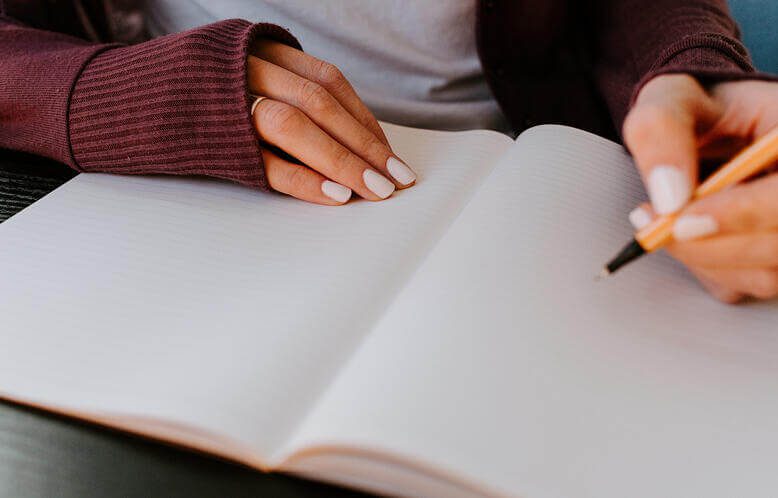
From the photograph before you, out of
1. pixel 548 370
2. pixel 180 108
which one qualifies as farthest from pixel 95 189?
pixel 548 370

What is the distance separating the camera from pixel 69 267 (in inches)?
14.7

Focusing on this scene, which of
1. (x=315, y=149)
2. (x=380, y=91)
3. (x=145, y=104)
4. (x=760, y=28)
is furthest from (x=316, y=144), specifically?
(x=760, y=28)

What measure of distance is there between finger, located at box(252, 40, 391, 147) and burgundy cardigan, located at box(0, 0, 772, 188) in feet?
0.04

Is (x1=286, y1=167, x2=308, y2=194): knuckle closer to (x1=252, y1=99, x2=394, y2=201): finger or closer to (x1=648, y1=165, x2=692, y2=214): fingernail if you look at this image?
(x1=252, y1=99, x2=394, y2=201): finger

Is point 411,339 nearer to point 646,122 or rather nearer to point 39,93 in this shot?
point 646,122

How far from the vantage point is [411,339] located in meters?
0.31

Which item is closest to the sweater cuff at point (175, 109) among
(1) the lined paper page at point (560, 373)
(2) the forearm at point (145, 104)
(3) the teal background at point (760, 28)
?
(2) the forearm at point (145, 104)

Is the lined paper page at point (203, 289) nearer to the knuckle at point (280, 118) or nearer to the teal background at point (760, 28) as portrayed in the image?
the knuckle at point (280, 118)

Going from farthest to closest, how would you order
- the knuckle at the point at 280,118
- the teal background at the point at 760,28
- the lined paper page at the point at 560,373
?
the teal background at the point at 760,28 < the knuckle at the point at 280,118 < the lined paper page at the point at 560,373

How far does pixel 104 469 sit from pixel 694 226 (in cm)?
29

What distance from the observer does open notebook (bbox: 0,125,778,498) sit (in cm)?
27

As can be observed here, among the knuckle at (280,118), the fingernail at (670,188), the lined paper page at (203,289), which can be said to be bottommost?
the lined paper page at (203,289)

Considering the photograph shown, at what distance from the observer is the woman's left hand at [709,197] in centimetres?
29

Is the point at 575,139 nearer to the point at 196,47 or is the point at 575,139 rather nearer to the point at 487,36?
the point at 487,36
